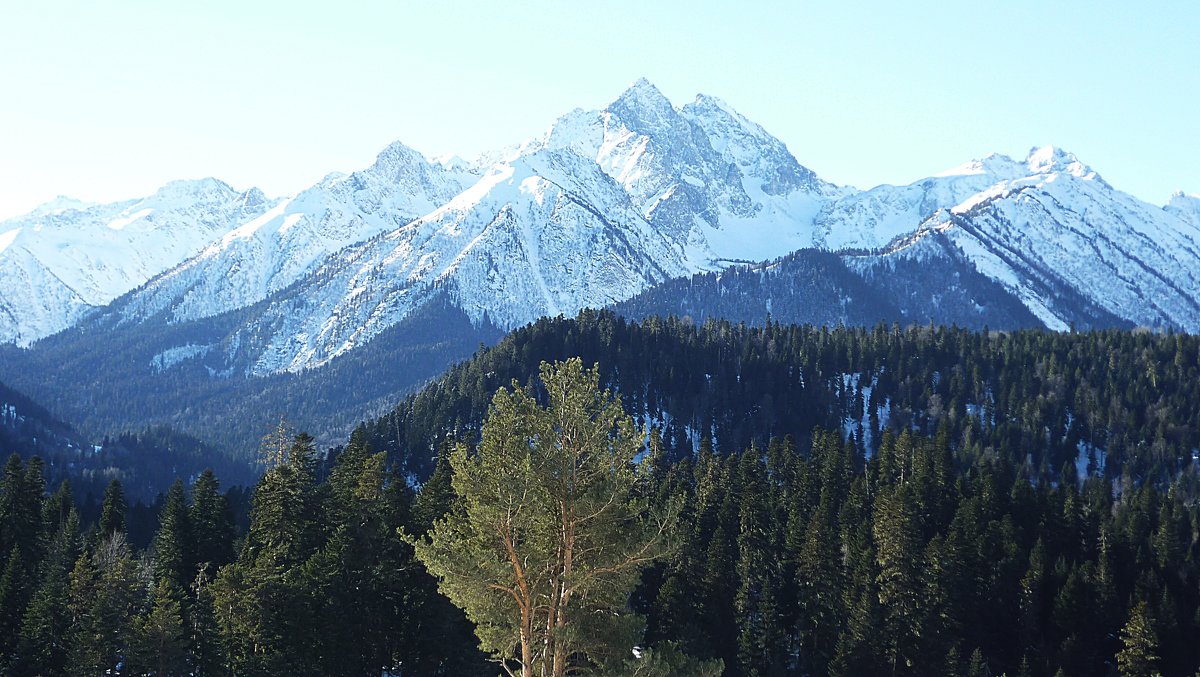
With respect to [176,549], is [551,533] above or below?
above

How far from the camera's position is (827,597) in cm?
10206

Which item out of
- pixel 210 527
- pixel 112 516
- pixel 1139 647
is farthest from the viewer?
pixel 112 516

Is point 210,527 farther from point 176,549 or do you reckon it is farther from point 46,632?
point 46,632

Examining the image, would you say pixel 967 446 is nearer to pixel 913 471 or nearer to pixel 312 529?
pixel 913 471

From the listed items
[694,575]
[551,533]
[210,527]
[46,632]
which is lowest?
[694,575]

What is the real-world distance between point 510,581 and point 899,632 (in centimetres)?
7340

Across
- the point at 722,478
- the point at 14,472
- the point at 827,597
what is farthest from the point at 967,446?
the point at 14,472

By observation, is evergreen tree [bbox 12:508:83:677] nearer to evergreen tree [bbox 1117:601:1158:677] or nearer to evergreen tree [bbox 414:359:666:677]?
evergreen tree [bbox 414:359:666:677]

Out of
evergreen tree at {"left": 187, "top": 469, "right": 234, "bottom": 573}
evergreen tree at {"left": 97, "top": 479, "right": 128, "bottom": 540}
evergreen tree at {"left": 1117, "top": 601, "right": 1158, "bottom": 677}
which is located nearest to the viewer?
evergreen tree at {"left": 187, "top": 469, "right": 234, "bottom": 573}

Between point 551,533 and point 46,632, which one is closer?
point 551,533

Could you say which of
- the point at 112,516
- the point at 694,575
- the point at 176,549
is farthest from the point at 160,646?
the point at 694,575

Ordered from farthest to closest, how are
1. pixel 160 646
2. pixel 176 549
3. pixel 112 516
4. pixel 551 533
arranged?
1. pixel 112 516
2. pixel 176 549
3. pixel 160 646
4. pixel 551 533

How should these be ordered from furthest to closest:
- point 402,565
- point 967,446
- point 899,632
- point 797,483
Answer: point 967,446, point 797,483, point 899,632, point 402,565

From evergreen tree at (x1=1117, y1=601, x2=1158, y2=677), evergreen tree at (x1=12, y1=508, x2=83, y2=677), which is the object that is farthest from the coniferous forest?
evergreen tree at (x1=1117, y1=601, x2=1158, y2=677)
